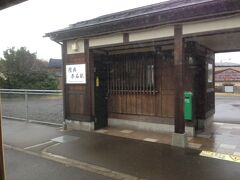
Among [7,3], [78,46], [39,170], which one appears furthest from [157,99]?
[7,3]

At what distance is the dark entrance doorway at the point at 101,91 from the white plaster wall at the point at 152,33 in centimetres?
165

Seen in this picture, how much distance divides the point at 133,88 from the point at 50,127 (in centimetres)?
299

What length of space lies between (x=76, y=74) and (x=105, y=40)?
150 cm

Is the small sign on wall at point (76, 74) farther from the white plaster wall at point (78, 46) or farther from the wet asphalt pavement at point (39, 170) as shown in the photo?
the wet asphalt pavement at point (39, 170)

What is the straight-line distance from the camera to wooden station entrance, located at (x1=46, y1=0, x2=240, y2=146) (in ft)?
18.3

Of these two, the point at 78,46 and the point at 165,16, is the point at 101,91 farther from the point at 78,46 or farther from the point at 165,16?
the point at 165,16

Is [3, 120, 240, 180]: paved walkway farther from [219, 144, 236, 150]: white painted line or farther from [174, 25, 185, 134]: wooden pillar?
[219, 144, 236, 150]: white painted line

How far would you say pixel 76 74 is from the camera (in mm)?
6801

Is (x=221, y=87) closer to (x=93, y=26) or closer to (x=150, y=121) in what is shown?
(x=150, y=121)

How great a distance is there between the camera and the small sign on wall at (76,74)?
21.7 ft

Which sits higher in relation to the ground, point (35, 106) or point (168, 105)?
point (168, 105)

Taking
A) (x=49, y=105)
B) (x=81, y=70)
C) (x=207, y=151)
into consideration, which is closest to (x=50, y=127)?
(x=49, y=105)

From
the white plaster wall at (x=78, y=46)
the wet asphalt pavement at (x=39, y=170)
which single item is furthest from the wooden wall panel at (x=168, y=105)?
the wet asphalt pavement at (x=39, y=170)

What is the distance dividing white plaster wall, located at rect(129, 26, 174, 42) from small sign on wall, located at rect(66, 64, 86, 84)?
189 centimetres
